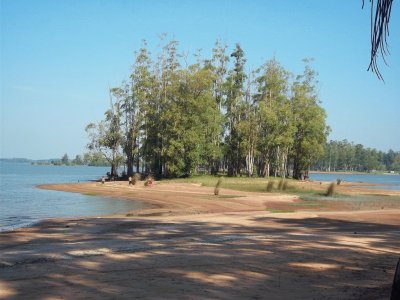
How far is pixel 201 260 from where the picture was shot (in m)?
10.4

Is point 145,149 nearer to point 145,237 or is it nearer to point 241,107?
point 241,107

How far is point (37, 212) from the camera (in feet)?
87.0

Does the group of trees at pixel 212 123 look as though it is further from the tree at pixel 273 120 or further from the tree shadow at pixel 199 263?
the tree shadow at pixel 199 263

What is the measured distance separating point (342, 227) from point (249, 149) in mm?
43136

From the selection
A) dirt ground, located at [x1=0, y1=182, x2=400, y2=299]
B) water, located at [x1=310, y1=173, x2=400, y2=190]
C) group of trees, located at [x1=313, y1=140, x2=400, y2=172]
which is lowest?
water, located at [x1=310, y1=173, x2=400, y2=190]

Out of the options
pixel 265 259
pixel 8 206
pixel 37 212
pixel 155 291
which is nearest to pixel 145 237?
pixel 265 259

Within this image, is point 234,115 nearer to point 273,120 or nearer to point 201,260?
point 273,120

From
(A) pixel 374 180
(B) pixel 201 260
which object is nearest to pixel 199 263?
(B) pixel 201 260

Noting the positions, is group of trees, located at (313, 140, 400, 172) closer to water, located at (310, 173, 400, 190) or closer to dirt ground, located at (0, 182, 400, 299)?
water, located at (310, 173, 400, 190)

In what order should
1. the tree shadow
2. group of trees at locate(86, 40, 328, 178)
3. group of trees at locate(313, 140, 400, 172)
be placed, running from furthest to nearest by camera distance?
group of trees at locate(313, 140, 400, 172)
group of trees at locate(86, 40, 328, 178)
the tree shadow

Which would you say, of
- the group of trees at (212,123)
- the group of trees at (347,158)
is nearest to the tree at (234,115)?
the group of trees at (212,123)

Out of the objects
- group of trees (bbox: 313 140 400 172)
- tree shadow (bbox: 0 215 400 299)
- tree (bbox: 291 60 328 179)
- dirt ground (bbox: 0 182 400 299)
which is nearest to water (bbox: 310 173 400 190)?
tree (bbox: 291 60 328 179)

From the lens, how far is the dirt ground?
311 inches

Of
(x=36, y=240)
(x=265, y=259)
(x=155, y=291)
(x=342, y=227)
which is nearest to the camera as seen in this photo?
(x=155, y=291)
